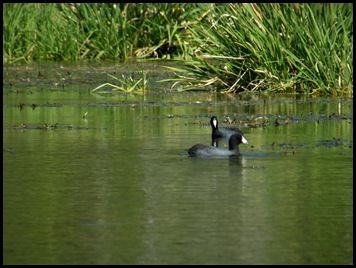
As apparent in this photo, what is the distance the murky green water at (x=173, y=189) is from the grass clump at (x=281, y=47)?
42.0 inches

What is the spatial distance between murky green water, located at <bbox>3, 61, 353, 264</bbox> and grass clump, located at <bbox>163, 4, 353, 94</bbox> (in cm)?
107

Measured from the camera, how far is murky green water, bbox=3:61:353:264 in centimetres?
779

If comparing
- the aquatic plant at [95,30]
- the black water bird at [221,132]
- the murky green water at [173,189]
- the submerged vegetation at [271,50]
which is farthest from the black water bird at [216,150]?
the aquatic plant at [95,30]

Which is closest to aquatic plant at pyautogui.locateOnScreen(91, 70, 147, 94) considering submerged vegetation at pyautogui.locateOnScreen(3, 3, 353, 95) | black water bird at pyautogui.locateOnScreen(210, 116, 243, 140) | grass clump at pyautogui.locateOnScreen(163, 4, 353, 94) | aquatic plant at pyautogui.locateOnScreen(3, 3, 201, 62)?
submerged vegetation at pyautogui.locateOnScreen(3, 3, 353, 95)

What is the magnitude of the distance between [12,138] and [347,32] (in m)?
6.63

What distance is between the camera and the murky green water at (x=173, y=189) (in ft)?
25.6

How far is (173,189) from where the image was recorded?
10047mm

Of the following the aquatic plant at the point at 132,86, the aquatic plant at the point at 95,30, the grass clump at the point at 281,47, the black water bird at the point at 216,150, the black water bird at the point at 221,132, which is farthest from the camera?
the aquatic plant at the point at 95,30

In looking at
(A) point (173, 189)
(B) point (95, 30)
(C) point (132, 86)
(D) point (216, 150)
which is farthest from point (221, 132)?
(B) point (95, 30)

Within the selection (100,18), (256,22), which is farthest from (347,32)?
(100,18)

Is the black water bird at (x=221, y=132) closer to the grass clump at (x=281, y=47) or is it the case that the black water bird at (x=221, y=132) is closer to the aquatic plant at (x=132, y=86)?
the grass clump at (x=281, y=47)

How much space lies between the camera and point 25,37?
2638 cm

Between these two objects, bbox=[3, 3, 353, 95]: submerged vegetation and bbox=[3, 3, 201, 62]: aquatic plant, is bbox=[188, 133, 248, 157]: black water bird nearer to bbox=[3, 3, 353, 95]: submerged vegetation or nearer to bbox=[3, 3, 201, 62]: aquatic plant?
bbox=[3, 3, 353, 95]: submerged vegetation

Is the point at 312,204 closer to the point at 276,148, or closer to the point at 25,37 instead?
the point at 276,148
